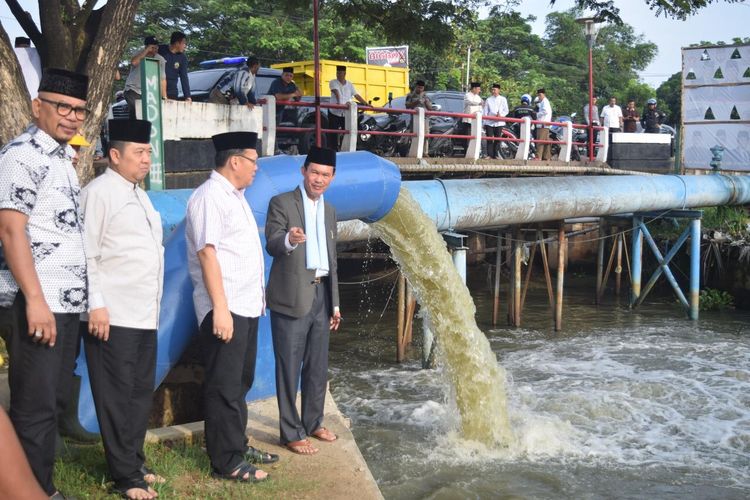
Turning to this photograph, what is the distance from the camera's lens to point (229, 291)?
4441 mm

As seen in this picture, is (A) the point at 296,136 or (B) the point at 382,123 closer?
(A) the point at 296,136

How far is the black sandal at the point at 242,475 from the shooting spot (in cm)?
450

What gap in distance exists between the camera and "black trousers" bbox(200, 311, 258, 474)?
4453mm

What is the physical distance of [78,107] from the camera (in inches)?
151

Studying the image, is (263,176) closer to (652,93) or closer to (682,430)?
(682,430)

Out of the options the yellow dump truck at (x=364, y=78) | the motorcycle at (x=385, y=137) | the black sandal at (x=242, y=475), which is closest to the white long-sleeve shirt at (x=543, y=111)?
the motorcycle at (x=385, y=137)

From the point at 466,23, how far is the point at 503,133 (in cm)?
578

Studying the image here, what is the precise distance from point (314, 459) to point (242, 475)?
60cm

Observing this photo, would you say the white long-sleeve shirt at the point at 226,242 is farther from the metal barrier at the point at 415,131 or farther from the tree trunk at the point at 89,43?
the metal barrier at the point at 415,131

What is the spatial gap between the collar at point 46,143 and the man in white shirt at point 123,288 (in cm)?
30

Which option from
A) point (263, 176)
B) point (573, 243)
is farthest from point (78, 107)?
point (573, 243)

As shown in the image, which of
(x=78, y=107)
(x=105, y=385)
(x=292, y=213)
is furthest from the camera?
(x=292, y=213)

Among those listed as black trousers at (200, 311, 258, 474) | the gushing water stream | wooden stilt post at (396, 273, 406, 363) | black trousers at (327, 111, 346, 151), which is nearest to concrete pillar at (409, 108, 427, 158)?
black trousers at (327, 111, 346, 151)

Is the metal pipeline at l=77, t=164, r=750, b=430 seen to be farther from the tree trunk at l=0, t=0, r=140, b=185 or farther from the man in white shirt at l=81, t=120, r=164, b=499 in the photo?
the tree trunk at l=0, t=0, r=140, b=185
